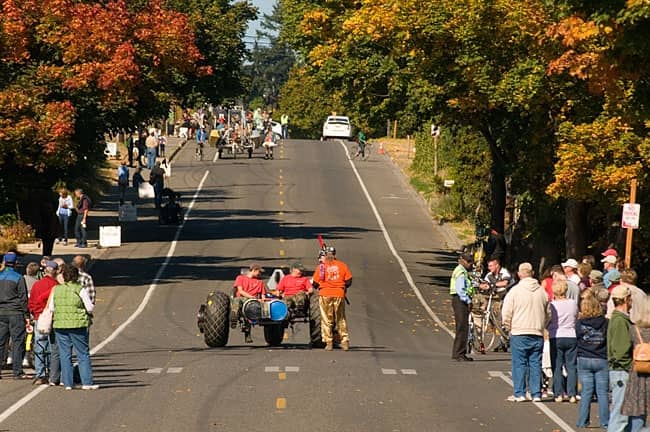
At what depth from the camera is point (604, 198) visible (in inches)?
1353

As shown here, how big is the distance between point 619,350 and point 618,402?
60 cm

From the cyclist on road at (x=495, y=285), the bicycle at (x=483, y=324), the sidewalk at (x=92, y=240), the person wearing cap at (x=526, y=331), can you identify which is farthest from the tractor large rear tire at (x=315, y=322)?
the sidewalk at (x=92, y=240)

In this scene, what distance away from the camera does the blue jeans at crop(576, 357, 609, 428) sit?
18062mm

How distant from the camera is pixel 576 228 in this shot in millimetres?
39750

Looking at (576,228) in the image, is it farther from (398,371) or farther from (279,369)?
(279,369)

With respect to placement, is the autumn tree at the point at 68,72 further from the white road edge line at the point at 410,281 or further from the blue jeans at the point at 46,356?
the blue jeans at the point at 46,356

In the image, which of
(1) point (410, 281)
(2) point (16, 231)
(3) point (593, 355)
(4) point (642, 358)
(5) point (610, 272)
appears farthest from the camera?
(2) point (16, 231)

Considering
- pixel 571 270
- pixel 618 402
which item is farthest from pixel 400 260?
pixel 618 402

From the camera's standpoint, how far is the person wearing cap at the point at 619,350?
16328 mm

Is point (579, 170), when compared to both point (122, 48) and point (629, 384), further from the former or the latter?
point (629, 384)

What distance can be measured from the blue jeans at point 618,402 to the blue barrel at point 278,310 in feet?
33.8

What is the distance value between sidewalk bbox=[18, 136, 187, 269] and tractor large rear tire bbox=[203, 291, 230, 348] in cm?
632

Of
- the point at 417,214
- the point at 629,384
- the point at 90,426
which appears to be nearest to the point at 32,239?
the point at 417,214

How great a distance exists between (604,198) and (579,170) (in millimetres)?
1397
